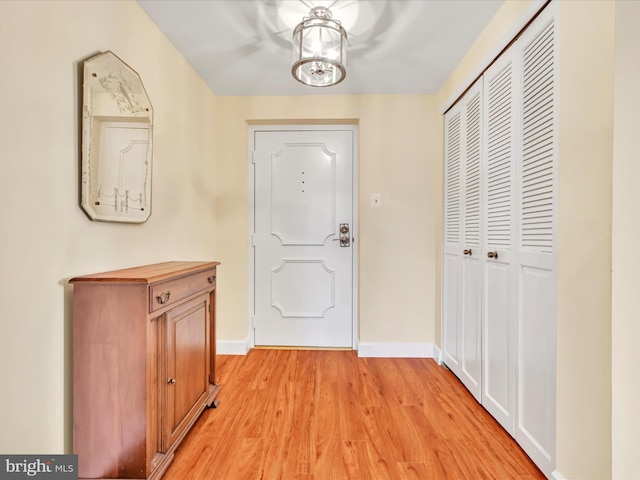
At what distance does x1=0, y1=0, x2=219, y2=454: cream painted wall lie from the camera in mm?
969

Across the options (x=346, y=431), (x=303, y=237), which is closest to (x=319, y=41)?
(x=303, y=237)

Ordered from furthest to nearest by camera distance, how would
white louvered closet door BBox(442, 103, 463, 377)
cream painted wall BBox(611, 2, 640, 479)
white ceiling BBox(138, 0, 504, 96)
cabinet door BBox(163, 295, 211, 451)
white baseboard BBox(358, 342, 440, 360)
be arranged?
white baseboard BBox(358, 342, 440, 360)
white louvered closet door BBox(442, 103, 463, 377)
white ceiling BBox(138, 0, 504, 96)
cabinet door BBox(163, 295, 211, 451)
cream painted wall BBox(611, 2, 640, 479)

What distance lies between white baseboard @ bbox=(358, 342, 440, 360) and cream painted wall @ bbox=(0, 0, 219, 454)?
188 cm

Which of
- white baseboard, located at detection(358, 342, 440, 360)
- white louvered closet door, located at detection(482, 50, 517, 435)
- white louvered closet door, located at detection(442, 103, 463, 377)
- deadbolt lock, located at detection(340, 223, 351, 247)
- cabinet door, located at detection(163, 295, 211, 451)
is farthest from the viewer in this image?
deadbolt lock, located at detection(340, 223, 351, 247)

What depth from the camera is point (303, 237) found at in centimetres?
275

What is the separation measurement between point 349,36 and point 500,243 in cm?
146

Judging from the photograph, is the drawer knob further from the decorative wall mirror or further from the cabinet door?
the decorative wall mirror

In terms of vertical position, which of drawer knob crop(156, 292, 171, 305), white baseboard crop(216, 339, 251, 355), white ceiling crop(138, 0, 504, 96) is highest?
white ceiling crop(138, 0, 504, 96)

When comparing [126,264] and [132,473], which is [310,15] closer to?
[126,264]

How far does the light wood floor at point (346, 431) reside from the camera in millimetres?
1333

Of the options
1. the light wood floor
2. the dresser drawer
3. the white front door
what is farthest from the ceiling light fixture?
the light wood floor

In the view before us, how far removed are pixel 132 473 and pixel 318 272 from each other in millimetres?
1848

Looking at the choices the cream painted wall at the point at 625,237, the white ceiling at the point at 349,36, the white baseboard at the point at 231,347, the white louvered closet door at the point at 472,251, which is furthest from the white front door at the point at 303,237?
the cream painted wall at the point at 625,237

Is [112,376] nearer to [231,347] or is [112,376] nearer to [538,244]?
[231,347]
